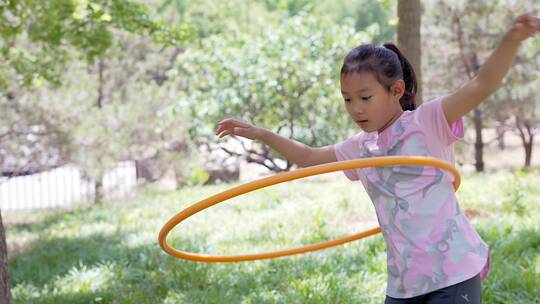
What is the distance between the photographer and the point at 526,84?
14648mm

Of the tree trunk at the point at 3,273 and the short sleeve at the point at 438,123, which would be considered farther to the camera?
the tree trunk at the point at 3,273

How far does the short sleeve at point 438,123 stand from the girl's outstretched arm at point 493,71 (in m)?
0.04

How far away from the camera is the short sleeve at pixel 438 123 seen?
2.91 m

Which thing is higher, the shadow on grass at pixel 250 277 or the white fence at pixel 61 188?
the shadow on grass at pixel 250 277

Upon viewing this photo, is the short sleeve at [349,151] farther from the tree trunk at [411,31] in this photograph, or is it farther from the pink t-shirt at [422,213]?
the tree trunk at [411,31]

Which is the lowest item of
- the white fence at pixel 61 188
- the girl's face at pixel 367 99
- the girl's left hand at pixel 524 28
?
the white fence at pixel 61 188

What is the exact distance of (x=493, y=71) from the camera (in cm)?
264


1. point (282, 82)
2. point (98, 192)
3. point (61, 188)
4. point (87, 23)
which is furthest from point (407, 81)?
point (61, 188)

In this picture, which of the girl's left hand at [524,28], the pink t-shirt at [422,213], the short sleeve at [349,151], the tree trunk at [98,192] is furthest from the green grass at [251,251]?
the tree trunk at [98,192]

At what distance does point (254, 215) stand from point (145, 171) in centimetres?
777

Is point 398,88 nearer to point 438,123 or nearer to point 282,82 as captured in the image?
point 438,123

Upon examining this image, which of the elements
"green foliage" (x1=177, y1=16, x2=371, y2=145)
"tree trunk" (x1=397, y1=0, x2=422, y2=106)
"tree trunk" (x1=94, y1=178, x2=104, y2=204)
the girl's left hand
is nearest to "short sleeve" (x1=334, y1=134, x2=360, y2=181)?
the girl's left hand

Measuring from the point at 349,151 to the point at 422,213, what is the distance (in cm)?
57

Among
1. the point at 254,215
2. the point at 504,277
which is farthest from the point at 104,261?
the point at 504,277
